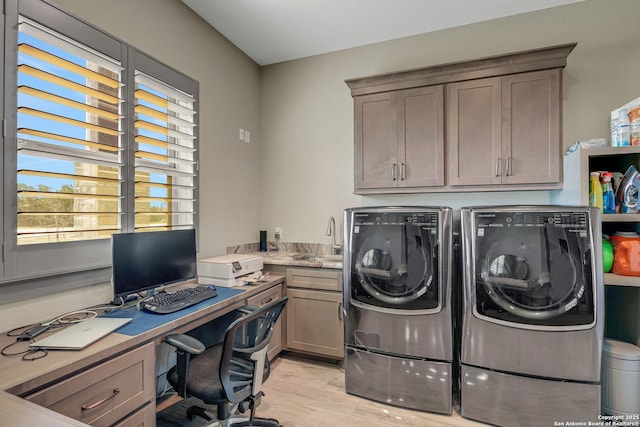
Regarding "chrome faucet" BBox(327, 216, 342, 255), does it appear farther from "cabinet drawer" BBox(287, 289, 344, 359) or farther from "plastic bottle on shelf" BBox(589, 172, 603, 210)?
"plastic bottle on shelf" BBox(589, 172, 603, 210)

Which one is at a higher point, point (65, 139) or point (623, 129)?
point (623, 129)

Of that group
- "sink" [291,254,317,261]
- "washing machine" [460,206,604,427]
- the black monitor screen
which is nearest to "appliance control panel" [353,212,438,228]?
"washing machine" [460,206,604,427]

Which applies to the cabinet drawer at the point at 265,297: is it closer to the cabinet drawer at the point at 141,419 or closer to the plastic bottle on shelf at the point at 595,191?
the cabinet drawer at the point at 141,419

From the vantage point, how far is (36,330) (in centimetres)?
145

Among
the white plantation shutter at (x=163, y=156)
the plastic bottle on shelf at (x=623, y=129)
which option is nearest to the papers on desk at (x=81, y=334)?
the white plantation shutter at (x=163, y=156)

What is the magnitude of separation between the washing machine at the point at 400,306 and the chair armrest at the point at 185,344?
3.80 feet

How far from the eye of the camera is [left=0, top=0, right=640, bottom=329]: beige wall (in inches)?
91.4

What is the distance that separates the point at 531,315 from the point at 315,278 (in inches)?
62.2

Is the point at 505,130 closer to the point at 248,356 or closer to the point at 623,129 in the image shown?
the point at 623,129

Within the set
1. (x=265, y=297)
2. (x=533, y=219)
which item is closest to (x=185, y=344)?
(x=265, y=297)

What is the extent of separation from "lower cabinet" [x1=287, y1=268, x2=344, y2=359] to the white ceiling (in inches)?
87.9

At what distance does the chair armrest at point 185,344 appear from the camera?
57.1 inches

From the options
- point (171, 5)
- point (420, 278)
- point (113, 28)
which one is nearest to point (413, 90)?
point (420, 278)

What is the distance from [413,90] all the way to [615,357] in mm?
2331
